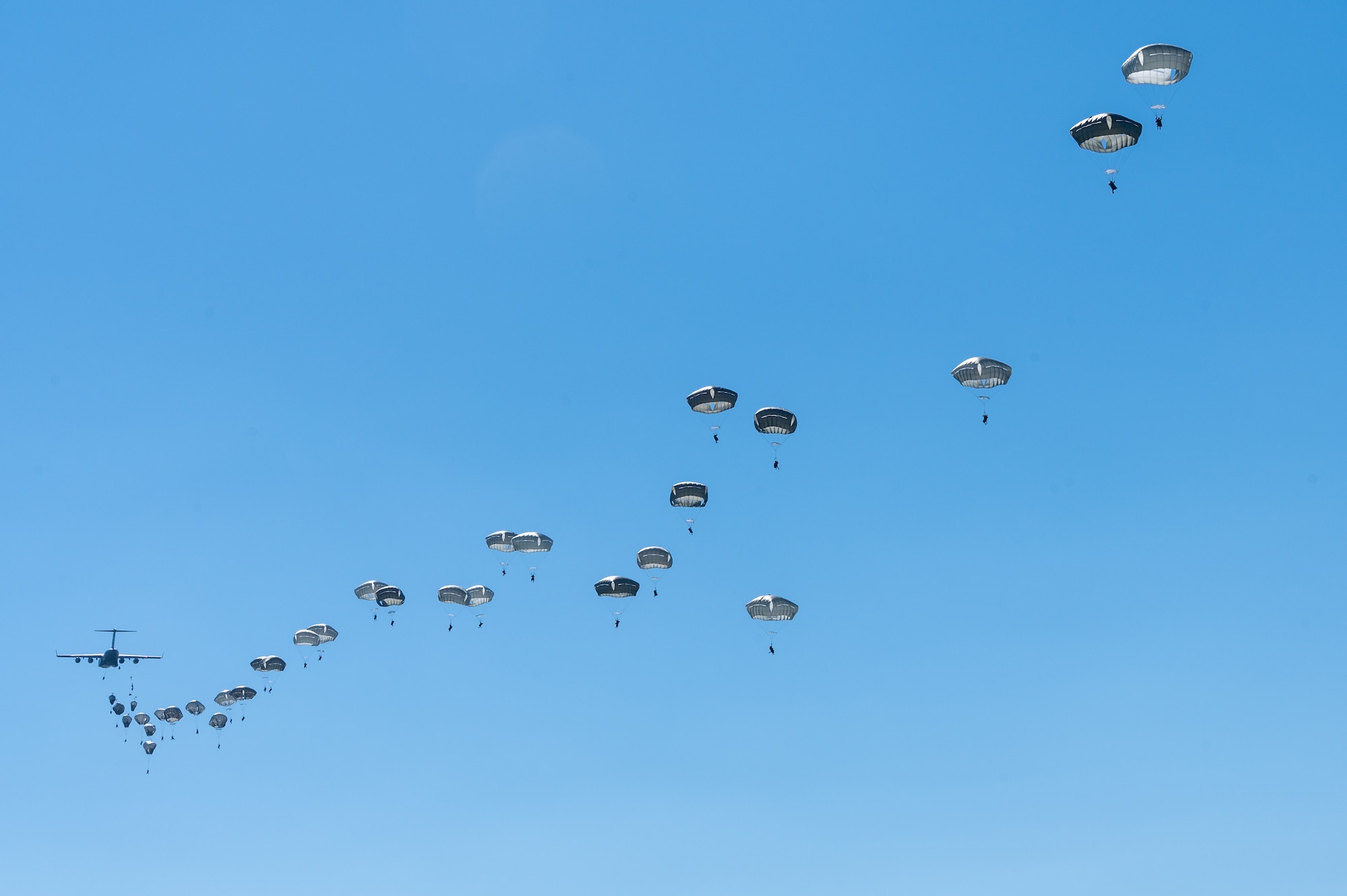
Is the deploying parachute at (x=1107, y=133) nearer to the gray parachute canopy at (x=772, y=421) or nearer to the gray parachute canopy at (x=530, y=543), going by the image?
the gray parachute canopy at (x=772, y=421)

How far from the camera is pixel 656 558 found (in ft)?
368

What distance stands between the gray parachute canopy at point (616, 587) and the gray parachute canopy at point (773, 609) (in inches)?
475

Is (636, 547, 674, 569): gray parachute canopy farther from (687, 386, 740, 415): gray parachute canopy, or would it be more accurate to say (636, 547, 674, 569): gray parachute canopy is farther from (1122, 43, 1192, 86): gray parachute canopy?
(1122, 43, 1192, 86): gray parachute canopy

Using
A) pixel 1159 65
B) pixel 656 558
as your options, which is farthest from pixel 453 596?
pixel 1159 65

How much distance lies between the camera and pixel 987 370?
98.2 meters

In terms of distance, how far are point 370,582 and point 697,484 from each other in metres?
40.0

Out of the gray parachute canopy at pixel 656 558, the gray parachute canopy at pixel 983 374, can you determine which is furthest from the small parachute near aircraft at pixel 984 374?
the gray parachute canopy at pixel 656 558

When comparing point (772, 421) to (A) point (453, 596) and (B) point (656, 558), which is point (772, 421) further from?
(A) point (453, 596)

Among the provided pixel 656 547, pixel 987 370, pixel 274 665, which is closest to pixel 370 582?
pixel 274 665

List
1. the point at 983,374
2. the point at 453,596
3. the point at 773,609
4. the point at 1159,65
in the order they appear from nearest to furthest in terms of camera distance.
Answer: the point at 1159,65
the point at 983,374
the point at 773,609
the point at 453,596

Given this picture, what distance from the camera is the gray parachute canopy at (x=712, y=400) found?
106625 mm

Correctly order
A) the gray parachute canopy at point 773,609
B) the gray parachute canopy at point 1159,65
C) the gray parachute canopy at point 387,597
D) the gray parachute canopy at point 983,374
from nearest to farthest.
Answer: the gray parachute canopy at point 1159,65 → the gray parachute canopy at point 983,374 → the gray parachute canopy at point 773,609 → the gray parachute canopy at point 387,597

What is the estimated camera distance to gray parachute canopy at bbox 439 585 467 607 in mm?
126000

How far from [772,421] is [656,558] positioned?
17353 mm
